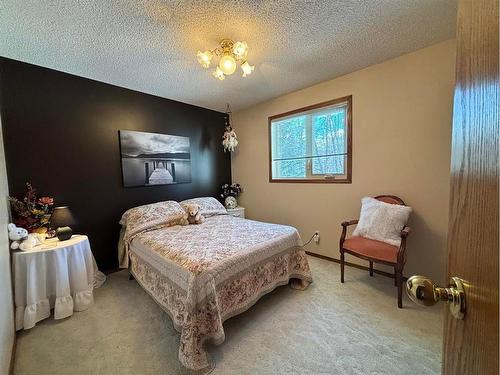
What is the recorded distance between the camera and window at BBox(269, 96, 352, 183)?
9.18ft

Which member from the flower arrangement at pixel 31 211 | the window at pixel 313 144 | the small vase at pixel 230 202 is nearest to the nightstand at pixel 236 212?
the small vase at pixel 230 202

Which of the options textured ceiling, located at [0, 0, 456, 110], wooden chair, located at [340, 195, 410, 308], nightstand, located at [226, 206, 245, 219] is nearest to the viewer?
textured ceiling, located at [0, 0, 456, 110]

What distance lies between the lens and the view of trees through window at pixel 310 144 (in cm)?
286

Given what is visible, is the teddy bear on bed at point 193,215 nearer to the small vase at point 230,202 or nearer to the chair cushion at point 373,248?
the small vase at point 230,202

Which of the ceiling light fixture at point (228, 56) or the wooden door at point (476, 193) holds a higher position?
the ceiling light fixture at point (228, 56)

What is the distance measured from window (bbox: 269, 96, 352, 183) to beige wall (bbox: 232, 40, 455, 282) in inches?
4.4

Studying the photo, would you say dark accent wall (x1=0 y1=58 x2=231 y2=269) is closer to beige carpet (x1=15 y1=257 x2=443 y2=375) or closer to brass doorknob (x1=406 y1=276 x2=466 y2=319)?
beige carpet (x1=15 y1=257 x2=443 y2=375)

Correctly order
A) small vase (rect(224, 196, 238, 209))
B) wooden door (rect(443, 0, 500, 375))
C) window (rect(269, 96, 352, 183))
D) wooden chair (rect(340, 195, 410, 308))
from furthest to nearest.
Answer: small vase (rect(224, 196, 238, 209)), window (rect(269, 96, 352, 183)), wooden chair (rect(340, 195, 410, 308)), wooden door (rect(443, 0, 500, 375))

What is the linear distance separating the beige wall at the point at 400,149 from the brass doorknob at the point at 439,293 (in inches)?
85.8

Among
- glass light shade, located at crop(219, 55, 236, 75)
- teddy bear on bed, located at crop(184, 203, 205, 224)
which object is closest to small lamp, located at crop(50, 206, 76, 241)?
teddy bear on bed, located at crop(184, 203, 205, 224)

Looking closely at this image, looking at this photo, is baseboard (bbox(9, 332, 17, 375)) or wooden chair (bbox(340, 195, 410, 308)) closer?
baseboard (bbox(9, 332, 17, 375))

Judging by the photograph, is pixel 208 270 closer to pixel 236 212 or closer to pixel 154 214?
pixel 154 214

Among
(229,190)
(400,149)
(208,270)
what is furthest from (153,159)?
(400,149)

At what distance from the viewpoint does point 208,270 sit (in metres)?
1.54
